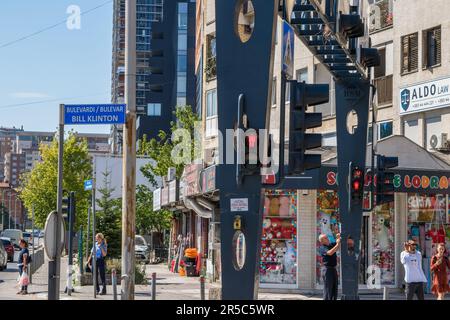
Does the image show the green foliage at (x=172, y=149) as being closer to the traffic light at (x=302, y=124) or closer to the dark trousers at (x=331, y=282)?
the dark trousers at (x=331, y=282)

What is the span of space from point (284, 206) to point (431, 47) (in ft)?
28.4

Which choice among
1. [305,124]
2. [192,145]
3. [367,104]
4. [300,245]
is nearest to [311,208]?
[300,245]

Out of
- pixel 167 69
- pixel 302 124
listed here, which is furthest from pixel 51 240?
pixel 167 69

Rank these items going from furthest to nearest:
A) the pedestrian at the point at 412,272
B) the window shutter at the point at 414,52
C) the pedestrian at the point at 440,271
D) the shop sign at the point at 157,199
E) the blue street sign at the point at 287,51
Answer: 1. the shop sign at the point at 157,199
2. the window shutter at the point at 414,52
3. the pedestrian at the point at 440,271
4. the pedestrian at the point at 412,272
5. the blue street sign at the point at 287,51

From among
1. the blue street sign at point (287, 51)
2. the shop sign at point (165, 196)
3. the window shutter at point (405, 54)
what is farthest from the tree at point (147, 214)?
the blue street sign at point (287, 51)

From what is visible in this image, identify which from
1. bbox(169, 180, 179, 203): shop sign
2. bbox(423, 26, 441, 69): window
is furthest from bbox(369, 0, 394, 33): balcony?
bbox(169, 180, 179, 203): shop sign

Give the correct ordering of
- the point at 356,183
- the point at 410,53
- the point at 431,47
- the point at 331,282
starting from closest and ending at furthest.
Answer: the point at 356,183, the point at 331,282, the point at 431,47, the point at 410,53

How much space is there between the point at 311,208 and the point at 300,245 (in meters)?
1.27

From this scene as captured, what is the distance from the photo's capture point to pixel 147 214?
6266 centimetres

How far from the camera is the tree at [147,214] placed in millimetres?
62312

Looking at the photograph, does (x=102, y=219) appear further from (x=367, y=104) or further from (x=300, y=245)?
(x=367, y=104)

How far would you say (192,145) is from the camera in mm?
57344

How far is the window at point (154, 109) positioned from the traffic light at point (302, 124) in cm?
10463

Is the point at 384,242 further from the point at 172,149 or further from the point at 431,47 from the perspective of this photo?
the point at 172,149
